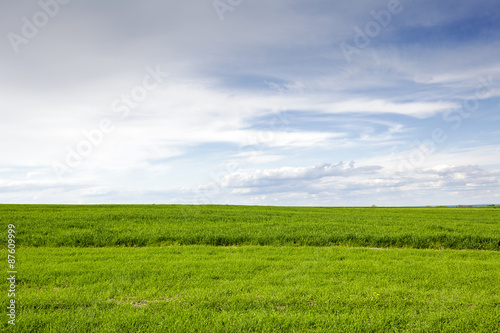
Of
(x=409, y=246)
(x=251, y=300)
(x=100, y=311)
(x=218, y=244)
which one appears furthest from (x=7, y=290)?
(x=409, y=246)

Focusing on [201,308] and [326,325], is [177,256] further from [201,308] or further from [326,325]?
[326,325]

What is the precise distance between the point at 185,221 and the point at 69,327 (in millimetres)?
16483

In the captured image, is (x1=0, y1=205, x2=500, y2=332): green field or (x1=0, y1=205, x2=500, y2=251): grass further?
(x1=0, y1=205, x2=500, y2=251): grass

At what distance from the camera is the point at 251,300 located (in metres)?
8.08

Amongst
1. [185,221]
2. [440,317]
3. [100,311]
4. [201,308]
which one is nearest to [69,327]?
[100,311]

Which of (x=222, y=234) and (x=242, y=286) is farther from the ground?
(x=222, y=234)

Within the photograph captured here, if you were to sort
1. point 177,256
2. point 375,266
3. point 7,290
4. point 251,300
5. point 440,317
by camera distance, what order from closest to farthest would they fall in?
1. point 440,317
2. point 251,300
3. point 7,290
4. point 375,266
5. point 177,256

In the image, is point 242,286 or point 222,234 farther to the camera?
point 222,234

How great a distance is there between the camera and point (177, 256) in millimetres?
13203

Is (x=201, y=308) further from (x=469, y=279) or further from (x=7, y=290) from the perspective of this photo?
(x=469, y=279)

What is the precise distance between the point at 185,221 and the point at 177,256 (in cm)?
996

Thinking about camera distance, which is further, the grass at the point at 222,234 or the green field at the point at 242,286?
the grass at the point at 222,234

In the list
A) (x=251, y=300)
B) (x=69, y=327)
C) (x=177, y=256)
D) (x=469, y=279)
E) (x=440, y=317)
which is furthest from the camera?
(x=177, y=256)

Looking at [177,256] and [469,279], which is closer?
[469,279]
